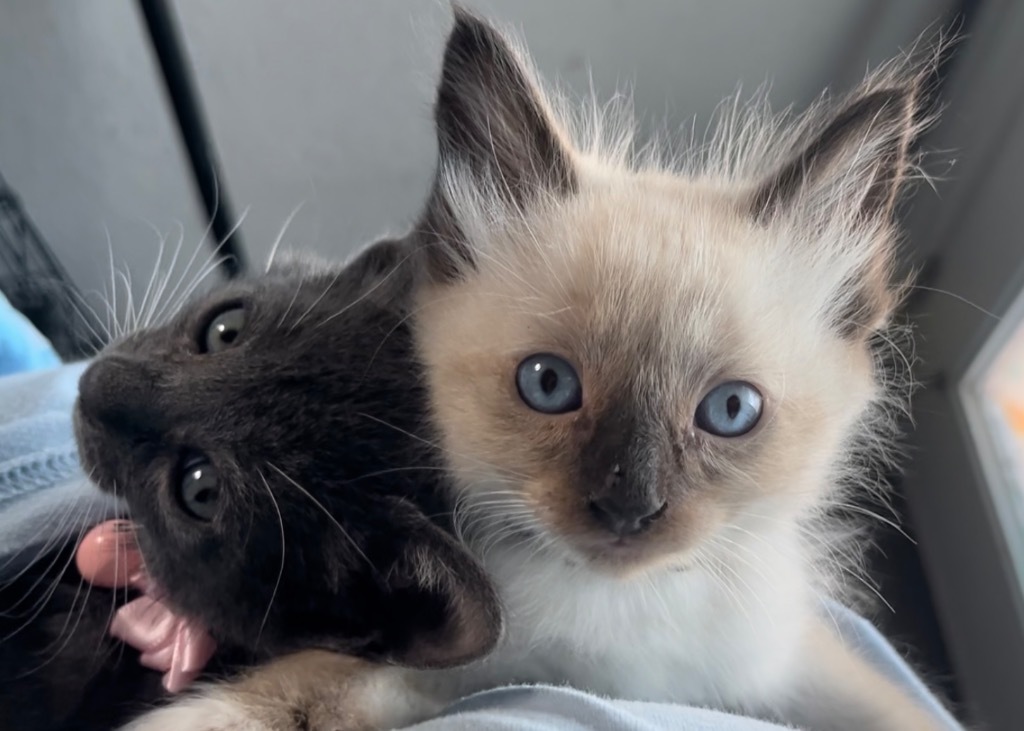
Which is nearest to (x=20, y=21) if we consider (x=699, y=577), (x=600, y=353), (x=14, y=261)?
(x=14, y=261)

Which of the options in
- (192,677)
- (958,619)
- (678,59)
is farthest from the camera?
(678,59)

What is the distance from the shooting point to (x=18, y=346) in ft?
4.03

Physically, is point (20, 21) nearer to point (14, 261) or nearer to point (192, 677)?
point (14, 261)

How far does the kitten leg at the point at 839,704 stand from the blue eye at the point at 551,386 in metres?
0.39

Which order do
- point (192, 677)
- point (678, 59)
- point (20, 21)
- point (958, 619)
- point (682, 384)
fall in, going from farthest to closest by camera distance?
1. point (678, 59)
2. point (958, 619)
3. point (20, 21)
4. point (192, 677)
5. point (682, 384)

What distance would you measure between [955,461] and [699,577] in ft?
3.15

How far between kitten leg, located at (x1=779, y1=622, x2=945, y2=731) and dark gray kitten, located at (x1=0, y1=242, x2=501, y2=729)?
404mm

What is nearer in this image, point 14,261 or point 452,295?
point 452,295

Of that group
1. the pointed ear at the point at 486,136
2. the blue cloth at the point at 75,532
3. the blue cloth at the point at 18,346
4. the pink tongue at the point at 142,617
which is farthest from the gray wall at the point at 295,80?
the pink tongue at the point at 142,617

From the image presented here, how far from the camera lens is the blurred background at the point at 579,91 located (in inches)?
55.2

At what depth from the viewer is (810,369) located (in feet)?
2.39

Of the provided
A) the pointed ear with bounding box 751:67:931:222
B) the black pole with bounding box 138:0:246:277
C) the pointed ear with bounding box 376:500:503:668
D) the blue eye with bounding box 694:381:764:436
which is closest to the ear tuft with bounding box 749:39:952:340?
the pointed ear with bounding box 751:67:931:222

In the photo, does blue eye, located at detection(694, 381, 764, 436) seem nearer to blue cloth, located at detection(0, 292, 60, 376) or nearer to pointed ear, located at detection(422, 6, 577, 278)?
pointed ear, located at detection(422, 6, 577, 278)

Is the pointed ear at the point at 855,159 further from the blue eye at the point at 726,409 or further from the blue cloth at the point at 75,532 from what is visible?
the blue cloth at the point at 75,532
